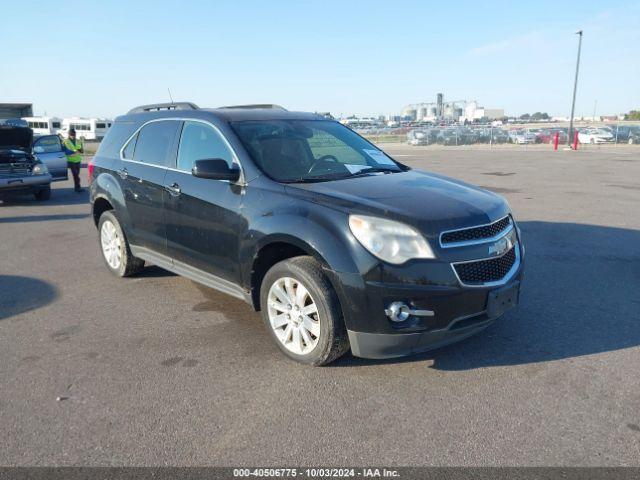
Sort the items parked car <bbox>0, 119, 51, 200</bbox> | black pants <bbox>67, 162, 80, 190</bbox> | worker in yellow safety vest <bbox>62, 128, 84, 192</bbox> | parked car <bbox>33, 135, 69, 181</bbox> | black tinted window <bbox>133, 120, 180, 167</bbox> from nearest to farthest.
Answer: black tinted window <bbox>133, 120, 180, 167</bbox> < parked car <bbox>0, 119, 51, 200</bbox> < worker in yellow safety vest <bbox>62, 128, 84, 192</bbox> < black pants <bbox>67, 162, 80, 190</bbox> < parked car <bbox>33, 135, 69, 181</bbox>

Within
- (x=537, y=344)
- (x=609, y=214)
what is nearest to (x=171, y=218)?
(x=537, y=344)

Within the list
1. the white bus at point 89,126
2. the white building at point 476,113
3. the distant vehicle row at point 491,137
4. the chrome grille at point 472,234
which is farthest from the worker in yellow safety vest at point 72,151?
the white building at point 476,113

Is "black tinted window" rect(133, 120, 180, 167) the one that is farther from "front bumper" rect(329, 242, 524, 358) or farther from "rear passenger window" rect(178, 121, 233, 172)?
"front bumper" rect(329, 242, 524, 358)

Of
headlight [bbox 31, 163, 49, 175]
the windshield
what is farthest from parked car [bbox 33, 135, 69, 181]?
the windshield

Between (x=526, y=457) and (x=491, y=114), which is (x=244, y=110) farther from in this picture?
(x=491, y=114)

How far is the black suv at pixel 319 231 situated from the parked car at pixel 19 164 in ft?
26.3

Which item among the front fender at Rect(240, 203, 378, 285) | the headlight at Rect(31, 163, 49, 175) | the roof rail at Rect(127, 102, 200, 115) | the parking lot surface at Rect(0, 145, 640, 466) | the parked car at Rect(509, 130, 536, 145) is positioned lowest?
the parked car at Rect(509, 130, 536, 145)

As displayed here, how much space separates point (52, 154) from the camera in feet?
53.6

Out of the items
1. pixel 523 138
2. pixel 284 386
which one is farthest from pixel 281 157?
pixel 523 138

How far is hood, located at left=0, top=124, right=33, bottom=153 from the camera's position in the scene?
12.4m

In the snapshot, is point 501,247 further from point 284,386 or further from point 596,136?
point 596,136

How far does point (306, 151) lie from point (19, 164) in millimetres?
10075

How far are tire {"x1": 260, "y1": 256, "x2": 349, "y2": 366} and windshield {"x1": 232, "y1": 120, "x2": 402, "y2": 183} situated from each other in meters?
0.79

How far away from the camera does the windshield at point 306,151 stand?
14.6 feet
